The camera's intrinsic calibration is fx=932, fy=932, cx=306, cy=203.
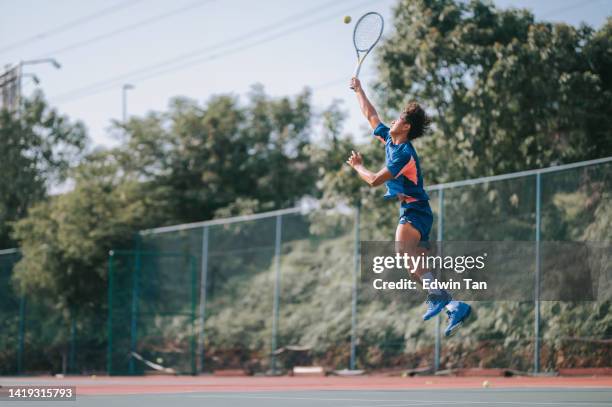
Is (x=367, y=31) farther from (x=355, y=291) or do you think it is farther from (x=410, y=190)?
(x=355, y=291)

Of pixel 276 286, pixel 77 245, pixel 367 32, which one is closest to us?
pixel 367 32

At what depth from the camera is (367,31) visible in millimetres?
8164

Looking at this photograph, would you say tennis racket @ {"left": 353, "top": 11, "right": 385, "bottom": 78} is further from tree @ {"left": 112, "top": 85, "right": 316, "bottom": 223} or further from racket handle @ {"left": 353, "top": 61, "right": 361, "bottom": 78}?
tree @ {"left": 112, "top": 85, "right": 316, "bottom": 223}

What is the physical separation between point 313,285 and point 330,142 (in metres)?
2.86

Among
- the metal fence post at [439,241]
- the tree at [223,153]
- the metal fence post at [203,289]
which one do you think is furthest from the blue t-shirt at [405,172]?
the tree at [223,153]

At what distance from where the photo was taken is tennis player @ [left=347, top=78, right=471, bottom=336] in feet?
22.0

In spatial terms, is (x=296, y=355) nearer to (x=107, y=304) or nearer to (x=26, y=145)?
(x=107, y=304)

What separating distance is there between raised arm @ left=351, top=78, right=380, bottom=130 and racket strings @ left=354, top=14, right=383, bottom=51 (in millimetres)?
900

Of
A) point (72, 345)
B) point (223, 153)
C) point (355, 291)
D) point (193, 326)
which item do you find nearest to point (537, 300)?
point (355, 291)

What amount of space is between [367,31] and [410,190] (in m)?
1.96

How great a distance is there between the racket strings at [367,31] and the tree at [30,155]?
759 inches

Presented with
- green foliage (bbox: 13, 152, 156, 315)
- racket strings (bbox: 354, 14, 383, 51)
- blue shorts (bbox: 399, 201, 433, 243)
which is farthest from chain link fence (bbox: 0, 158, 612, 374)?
blue shorts (bbox: 399, 201, 433, 243)

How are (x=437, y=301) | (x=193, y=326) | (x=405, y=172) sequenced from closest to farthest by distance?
1. (x=405, y=172)
2. (x=437, y=301)
3. (x=193, y=326)

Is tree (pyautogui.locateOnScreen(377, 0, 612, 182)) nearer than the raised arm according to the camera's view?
No
